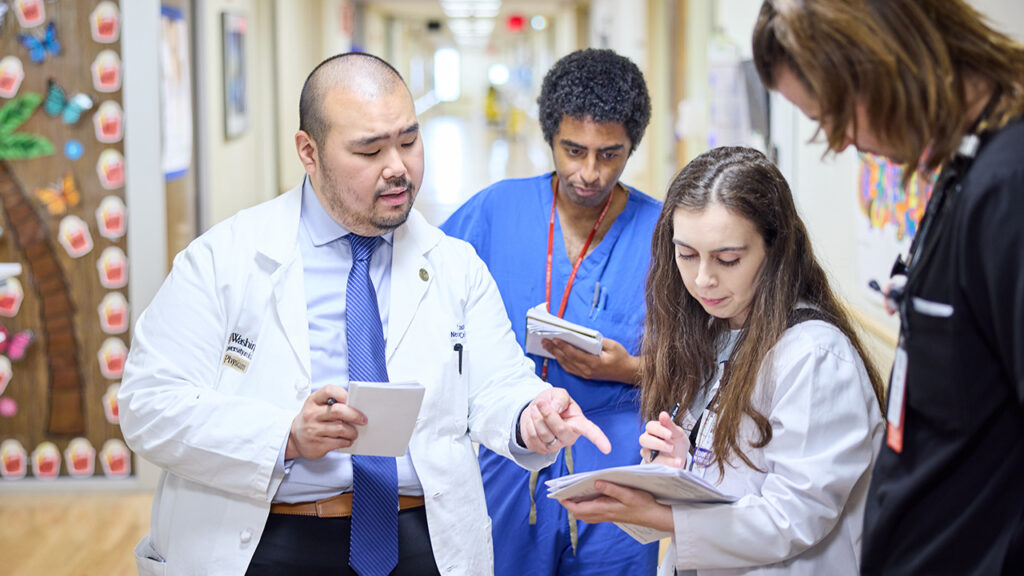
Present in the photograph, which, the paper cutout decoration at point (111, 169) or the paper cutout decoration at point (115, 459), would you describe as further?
the paper cutout decoration at point (115, 459)

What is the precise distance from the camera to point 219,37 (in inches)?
293

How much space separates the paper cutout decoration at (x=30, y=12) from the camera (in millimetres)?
3891

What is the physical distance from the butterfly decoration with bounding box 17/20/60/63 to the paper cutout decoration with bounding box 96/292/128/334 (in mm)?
1000

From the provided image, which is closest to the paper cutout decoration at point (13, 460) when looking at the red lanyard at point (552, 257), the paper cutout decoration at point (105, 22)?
the paper cutout decoration at point (105, 22)

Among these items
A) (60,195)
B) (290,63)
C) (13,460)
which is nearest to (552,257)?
(60,195)

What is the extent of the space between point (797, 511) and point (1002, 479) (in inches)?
13.3

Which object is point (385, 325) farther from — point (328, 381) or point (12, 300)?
point (12, 300)

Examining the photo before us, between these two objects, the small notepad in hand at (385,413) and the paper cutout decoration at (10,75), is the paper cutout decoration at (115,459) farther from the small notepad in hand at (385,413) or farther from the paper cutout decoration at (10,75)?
the small notepad in hand at (385,413)

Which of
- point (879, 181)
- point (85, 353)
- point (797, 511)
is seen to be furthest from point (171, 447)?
point (85, 353)

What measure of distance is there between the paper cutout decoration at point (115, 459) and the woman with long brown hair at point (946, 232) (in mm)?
3633

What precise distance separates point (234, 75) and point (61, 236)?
4.25 m

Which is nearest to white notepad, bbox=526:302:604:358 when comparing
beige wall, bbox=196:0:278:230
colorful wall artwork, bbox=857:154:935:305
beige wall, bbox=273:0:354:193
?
colorful wall artwork, bbox=857:154:935:305

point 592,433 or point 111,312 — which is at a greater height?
point 592,433

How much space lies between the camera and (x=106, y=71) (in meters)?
3.97
